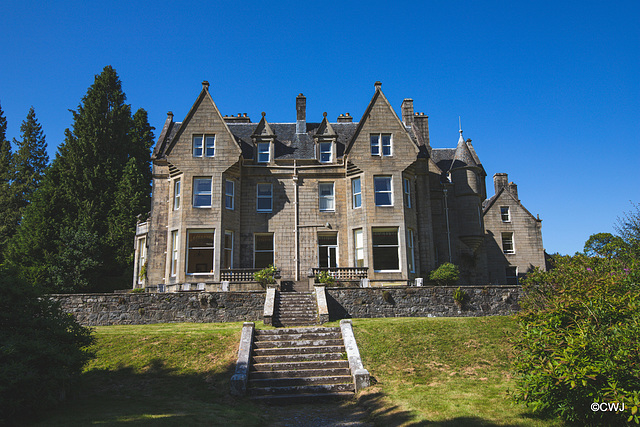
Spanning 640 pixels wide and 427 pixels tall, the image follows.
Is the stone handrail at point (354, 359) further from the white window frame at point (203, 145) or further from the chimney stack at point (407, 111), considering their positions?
the chimney stack at point (407, 111)

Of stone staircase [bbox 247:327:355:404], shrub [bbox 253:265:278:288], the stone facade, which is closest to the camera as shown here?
stone staircase [bbox 247:327:355:404]

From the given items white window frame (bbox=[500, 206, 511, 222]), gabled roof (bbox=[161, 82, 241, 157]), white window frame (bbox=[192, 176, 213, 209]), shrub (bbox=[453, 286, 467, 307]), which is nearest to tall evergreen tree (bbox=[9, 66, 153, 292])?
gabled roof (bbox=[161, 82, 241, 157])

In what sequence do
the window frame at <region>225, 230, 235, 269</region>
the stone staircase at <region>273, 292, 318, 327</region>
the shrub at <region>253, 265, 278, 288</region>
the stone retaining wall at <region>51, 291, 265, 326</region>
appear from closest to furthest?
the stone staircase at <region>273, 292, 318, 327</region>, the stone retaining wall at <region>51, 291, 265, 326</region>, the shrub at <region>253, 265, 278, 288</region>, the window frame at <region>225, 230, 235, 269</region>

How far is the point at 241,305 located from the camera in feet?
72.0

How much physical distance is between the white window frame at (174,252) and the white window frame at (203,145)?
5270 millimetres

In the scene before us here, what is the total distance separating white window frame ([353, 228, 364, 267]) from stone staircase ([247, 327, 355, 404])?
11313mm

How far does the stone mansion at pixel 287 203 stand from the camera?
27797 millimetres

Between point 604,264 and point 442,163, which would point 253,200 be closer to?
point 442,163

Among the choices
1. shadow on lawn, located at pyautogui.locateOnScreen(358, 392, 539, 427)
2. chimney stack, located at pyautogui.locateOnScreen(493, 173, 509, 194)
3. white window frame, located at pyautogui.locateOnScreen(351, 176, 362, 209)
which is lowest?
shadow on lawn, located at pyautogui.locateOnScreen(358, 392, 539, 427)

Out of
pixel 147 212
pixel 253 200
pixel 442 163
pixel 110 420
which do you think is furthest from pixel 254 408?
pixel 147 212

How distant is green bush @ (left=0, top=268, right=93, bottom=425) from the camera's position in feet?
30.9

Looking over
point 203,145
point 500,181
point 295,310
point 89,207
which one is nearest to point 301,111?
point 203,145

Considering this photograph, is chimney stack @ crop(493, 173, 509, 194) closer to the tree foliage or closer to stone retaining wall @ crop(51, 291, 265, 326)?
stone retaining wall @ crop(51, 291, 265, 326)

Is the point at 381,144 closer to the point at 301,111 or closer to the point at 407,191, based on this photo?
the point at 407,191
